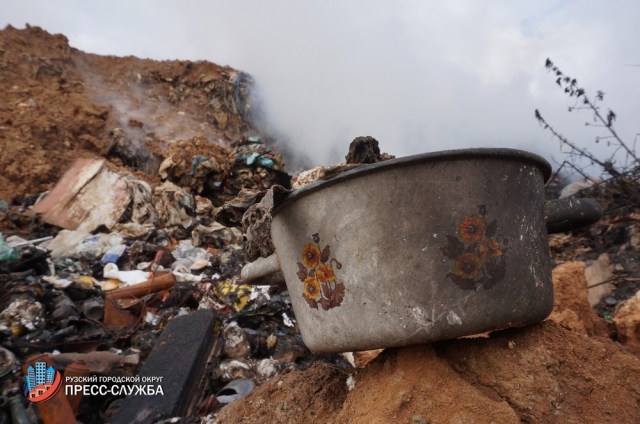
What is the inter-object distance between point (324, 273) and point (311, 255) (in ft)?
0.23

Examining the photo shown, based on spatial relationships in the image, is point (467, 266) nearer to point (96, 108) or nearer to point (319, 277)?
point (319, 277)

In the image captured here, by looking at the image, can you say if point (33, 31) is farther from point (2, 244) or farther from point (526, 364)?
point (526, 364)

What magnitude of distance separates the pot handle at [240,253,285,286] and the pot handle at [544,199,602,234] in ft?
3.11

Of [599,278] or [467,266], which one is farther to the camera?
[599,278]

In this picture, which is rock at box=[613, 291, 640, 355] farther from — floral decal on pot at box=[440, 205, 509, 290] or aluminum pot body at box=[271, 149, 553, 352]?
floral decal on pot at box=[440, 205, 509, 290]

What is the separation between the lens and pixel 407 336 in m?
1.04

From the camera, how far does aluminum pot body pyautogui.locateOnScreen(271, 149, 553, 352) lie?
1.04 m

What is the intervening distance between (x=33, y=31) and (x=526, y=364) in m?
16.4

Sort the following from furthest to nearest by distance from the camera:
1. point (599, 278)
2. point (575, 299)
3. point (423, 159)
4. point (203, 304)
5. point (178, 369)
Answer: point (203, 304) < point (599, 278) < point (178, 369) < point (575, 299) < point (423, 159)

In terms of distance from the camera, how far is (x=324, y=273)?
118 centimetres

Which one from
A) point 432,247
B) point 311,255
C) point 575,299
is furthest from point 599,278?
point 311,255

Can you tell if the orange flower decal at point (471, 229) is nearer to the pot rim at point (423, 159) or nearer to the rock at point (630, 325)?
the pot rim at point (423, 159)

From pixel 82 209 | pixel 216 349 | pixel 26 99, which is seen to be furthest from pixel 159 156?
pixel 216 349

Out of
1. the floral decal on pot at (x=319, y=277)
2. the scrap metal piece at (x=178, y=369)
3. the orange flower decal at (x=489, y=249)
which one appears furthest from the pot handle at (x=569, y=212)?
the scrap metal piece at (x=178, y=369)
